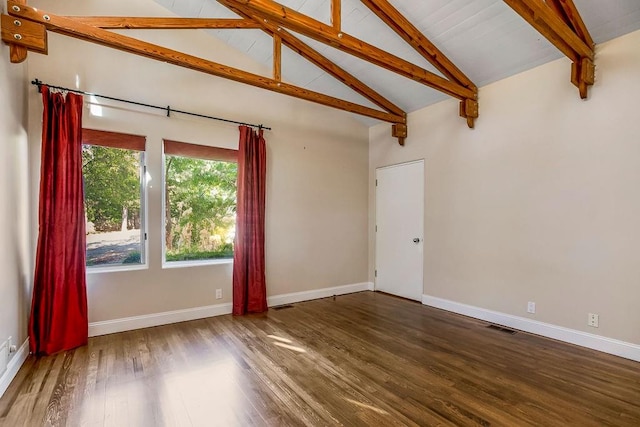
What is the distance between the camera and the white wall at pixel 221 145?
3.38 metres

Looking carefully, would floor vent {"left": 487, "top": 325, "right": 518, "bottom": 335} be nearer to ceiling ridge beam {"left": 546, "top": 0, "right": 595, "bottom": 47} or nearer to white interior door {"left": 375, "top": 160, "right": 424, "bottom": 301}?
white interior door {"left": 375, "top": 160, "right": 424, "bottom": 301}

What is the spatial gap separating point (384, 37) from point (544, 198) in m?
2.52

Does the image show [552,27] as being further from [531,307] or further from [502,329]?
[502,329]

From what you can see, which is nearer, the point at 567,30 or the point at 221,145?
the point at 567,30

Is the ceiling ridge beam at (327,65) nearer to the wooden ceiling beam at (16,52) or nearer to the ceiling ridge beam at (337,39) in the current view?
the ceiling ridge beam at (337,39)

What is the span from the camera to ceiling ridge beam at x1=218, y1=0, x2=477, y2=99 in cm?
233

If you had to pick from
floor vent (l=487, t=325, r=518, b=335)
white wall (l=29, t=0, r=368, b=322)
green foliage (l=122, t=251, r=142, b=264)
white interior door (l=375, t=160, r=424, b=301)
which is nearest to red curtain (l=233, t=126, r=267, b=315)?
white wall (l=29, t=0, r=368, b=322)

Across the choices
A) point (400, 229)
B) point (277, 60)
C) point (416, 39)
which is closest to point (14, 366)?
point (277, 60)

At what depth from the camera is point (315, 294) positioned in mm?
4969

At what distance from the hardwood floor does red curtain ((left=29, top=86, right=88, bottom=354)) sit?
9.5 inches

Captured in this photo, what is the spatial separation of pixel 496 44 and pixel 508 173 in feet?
4.66

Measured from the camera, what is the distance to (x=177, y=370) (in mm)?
2643

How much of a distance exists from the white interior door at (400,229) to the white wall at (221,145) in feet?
1.09

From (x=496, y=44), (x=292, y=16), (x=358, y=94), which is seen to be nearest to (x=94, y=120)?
(x=292, y=16)
